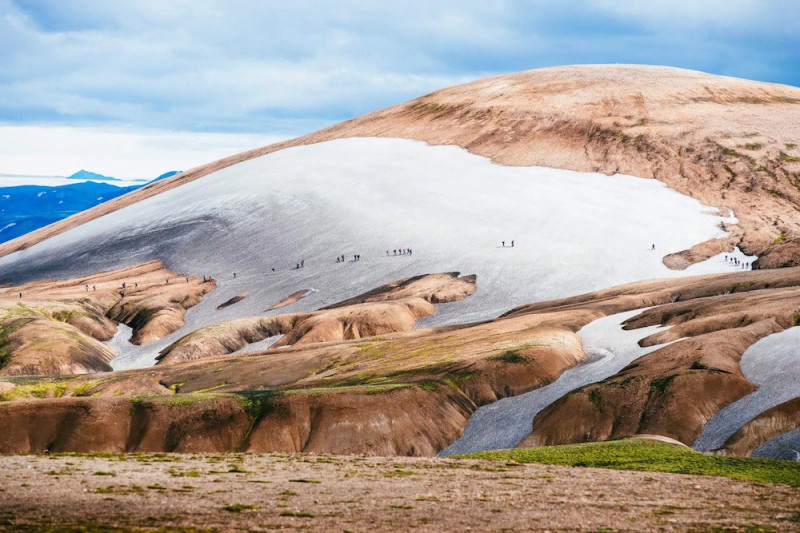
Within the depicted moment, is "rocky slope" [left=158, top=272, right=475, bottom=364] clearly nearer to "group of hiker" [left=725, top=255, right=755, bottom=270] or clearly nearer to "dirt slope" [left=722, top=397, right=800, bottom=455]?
"group of hiker" [left=725, top=255, right=755, bottom=270]

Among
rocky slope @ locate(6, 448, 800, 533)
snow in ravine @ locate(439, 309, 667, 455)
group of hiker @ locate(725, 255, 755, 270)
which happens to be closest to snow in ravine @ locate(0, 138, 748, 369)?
group of hiker @ locate(725, 255, 755, 270)

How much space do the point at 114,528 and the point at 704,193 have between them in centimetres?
16359

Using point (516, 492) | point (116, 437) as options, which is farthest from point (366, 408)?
point (516, 492)

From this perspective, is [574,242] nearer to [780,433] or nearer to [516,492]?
[780,433]

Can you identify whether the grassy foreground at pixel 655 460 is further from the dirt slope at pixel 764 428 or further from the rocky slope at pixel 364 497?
the dirt slope at pixel 764 428

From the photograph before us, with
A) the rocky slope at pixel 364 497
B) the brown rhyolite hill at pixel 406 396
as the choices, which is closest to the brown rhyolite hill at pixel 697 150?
the brown rhyolite hill at pixel 406 396

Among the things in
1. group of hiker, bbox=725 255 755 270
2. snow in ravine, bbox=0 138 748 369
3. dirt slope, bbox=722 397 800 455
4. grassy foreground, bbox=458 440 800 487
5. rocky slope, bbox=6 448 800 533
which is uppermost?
snow in ravine, bbox=0 138 748 369

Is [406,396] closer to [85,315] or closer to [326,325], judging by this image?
[326,325]

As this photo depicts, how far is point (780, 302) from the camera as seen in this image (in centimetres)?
8181

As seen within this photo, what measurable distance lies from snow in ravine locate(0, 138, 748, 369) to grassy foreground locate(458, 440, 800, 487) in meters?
76.2

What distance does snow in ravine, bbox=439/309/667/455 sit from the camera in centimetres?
6844

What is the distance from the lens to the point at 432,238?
540 feet

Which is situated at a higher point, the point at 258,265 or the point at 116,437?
the point at 258,265

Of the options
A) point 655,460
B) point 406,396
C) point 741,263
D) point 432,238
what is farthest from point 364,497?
point 432,238
